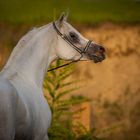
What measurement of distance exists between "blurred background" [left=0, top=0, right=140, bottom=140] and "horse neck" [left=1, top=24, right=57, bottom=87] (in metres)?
6.51

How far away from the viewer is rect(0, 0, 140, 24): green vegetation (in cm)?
1443

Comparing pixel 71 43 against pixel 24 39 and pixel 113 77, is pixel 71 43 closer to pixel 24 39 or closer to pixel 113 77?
pixel 24 39

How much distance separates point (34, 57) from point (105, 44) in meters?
7.73

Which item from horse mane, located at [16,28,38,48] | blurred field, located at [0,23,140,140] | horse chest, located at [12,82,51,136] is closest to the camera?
horse chest, located at [12,82,51,136]

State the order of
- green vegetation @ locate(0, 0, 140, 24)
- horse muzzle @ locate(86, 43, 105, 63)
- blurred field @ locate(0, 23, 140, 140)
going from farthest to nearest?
→ 1. green vegetation @ locate(0, 0, 140, 24)
2. blurred field @ locate(0, 23, 140, 140)
3. horse muzzle @ locate(86, 43, 105, 63)

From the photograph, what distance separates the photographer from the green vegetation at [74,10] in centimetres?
1443

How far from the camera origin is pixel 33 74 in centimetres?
668

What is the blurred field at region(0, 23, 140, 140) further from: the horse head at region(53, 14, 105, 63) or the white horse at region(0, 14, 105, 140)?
the white horse at region(0, 14, 105, 140)

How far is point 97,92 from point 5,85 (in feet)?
26.4

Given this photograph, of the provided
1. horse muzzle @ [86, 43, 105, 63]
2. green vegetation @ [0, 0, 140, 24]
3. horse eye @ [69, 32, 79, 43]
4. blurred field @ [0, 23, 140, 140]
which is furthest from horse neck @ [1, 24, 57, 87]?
green vegetation @ [0, 0, 140, 24]

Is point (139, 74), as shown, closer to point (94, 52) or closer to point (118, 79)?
point (118, 79)

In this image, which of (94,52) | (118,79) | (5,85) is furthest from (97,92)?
(5,85)

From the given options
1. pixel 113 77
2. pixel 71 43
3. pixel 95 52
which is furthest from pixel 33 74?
pixel 113 77

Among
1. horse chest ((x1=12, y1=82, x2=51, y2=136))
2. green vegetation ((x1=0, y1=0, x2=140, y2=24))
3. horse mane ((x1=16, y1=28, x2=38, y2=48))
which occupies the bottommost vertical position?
horse chest ((x1=12, y1=82, x2=51, y2=136))
